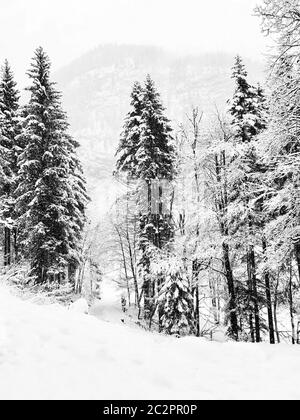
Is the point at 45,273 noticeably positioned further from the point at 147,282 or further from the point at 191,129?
the point at 191,129

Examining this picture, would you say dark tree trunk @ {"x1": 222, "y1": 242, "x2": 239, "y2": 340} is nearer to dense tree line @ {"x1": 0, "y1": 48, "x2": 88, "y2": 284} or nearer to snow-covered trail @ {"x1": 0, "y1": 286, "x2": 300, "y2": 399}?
dense tree line @ {"x1": 0, "y1": 48, "x2": 88, "y2": 284}

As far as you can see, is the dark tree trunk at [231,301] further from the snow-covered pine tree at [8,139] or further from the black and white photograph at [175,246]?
the snow-covered pine tree at [8,139]

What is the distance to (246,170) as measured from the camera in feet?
50.4

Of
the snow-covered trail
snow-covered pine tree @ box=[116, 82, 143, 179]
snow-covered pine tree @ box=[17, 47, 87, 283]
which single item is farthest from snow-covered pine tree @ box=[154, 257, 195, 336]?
the snow-covered trail

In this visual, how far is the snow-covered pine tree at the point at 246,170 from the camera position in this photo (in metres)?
14.8

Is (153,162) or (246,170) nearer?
(246,170)

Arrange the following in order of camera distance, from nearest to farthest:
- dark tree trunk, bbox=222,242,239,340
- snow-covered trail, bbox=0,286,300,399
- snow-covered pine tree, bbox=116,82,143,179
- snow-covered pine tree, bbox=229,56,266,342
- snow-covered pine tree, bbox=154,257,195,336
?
snow-covered trail, bbox=0,286,300,399 < snow-covered pine tree, bbox=229,56,266,342 < dark tree trunk, bbox=222,242,239,340 < snow-covered pine tree, bbox=154,257,195,336 < snow-covered pine tree, bbox=116,82,143,179

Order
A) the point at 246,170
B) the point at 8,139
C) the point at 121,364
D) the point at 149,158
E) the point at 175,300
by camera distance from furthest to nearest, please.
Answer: the point at 8,139, the point at 149,158, the point at 175,300, the point at 246,170, the point at 121,364

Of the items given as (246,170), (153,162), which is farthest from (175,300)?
(153,162)

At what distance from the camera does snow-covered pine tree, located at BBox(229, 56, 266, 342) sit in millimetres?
14789

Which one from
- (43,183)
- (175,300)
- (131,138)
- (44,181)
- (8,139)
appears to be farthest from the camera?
(8,139)

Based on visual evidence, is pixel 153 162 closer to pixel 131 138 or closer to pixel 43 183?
pixel 131 138

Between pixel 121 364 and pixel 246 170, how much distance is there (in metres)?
11.4

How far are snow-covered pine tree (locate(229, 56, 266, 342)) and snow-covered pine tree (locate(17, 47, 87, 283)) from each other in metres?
8.62
